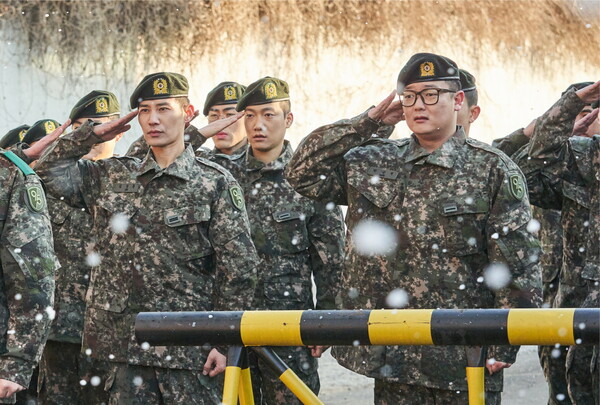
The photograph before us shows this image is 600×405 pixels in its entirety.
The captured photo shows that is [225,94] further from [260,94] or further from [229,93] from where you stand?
[260,94]

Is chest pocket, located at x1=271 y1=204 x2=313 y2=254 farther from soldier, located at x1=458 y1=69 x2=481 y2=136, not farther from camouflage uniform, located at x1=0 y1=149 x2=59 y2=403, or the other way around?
camouflage uniform, located at x1=0 y1=149 x2=59 y2=403

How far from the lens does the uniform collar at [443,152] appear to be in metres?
5.46

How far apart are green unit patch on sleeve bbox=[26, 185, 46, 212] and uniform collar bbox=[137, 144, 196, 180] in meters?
0.92

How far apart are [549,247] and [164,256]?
131 inches

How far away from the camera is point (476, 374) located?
311cm

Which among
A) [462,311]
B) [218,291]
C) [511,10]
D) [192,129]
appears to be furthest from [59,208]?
[511,10]

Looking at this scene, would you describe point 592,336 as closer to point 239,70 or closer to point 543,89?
point 239,70

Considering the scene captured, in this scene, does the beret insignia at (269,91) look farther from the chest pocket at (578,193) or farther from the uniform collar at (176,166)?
A: the chest pocket at (578,193)

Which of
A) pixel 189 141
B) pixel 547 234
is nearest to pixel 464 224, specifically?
pixel 189 141

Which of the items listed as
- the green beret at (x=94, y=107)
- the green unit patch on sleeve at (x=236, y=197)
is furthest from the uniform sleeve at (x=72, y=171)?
the green beret at (x=94, y=107)

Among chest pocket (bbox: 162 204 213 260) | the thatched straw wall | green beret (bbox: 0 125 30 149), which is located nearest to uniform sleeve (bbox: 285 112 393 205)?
chest pocket (bbox: 162 204 213 260)

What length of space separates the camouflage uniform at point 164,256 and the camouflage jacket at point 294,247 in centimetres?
100

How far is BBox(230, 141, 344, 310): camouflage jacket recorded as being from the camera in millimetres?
6914

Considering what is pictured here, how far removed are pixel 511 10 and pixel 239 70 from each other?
5.03m
